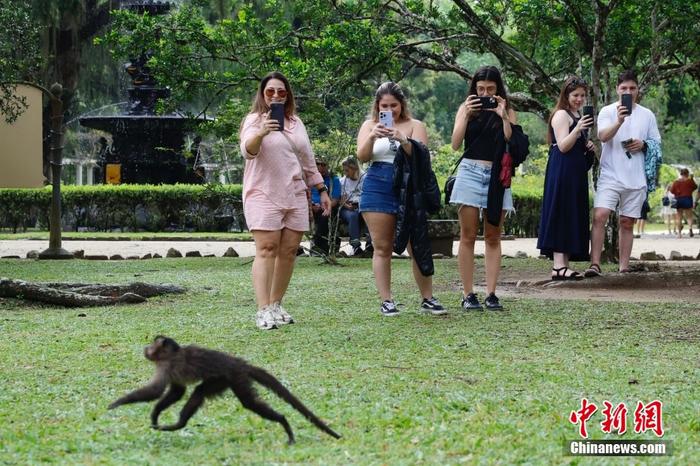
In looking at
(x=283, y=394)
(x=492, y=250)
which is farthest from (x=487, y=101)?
(x=283, y=394)

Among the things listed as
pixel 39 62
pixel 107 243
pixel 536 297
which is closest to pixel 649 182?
pixel 536 297

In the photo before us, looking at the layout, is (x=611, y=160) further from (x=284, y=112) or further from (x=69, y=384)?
(x=69, y=384)

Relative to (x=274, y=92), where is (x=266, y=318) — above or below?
below

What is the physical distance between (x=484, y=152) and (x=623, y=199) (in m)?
3.17

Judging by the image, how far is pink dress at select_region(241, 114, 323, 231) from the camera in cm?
855

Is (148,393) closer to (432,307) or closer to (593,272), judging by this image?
(432,307)

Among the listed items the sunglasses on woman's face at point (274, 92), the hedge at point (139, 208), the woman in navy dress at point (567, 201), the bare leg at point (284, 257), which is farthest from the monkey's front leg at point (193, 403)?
the hedge at point (139, 208)

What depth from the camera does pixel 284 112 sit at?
8586mm

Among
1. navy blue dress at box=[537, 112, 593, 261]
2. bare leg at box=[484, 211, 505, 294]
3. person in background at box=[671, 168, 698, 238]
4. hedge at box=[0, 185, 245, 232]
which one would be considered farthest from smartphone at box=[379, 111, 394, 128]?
person in background at box=[671, 168, 698, 238]

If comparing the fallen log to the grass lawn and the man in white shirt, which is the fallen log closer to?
the grass lawn

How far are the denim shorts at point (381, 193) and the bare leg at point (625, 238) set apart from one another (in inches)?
152

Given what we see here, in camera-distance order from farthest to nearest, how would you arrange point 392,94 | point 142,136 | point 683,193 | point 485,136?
point 683,193
point 142,136
point 485,136
point 392,94

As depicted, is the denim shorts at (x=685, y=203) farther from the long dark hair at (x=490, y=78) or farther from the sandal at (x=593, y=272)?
the long dark hair at (x=490, y=78)

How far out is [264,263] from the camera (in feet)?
28.1
